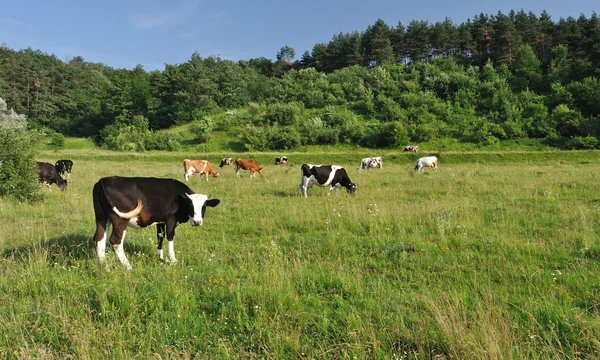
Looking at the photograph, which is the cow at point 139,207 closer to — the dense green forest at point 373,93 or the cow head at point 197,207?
the cow head at point 197,207

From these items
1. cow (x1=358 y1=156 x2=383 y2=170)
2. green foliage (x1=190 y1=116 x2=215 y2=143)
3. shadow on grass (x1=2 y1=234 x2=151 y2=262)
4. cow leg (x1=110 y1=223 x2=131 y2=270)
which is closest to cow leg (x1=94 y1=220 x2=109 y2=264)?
cow leg (x1=110 y1=223 x2=131 y2=270)

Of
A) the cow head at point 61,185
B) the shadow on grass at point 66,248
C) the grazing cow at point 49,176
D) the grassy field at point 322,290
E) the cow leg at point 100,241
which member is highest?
the grazing cow at point 49,176

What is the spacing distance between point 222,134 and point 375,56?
5113cm

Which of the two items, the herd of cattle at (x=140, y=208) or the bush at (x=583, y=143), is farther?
the bush at (x=583, y=143)

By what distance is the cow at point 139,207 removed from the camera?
→ 6.07 m

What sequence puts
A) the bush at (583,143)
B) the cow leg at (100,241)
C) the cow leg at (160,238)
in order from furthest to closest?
the bush at (583,143) → the cow leg at (160,238) → the cow leg at (100,241)

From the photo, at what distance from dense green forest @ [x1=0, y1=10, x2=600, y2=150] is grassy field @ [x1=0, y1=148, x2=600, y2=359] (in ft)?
129

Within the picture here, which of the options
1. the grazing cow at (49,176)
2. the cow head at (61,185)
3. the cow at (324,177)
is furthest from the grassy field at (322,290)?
the grazing cow at (49,176)

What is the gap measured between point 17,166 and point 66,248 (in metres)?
8.52

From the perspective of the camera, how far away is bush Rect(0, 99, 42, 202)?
12352 mm

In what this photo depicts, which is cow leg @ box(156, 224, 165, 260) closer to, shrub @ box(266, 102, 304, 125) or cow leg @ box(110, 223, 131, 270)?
cow leg @ box(110, 223, 131, 270)

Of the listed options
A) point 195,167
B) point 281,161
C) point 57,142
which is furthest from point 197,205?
point 57,142

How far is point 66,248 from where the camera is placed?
678 cm

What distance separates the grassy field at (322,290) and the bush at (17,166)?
3.63 metres
